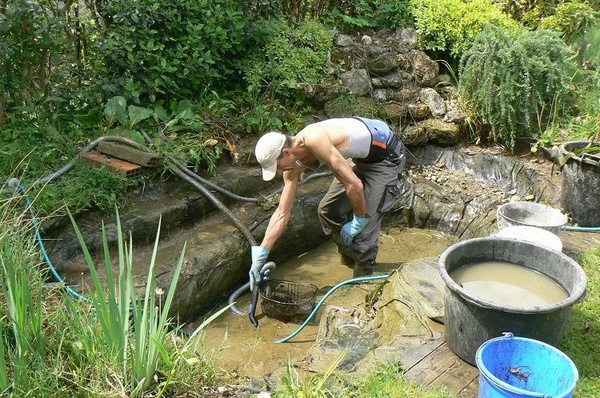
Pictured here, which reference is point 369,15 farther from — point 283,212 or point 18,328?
point 18,328

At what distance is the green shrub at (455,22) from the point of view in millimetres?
7090

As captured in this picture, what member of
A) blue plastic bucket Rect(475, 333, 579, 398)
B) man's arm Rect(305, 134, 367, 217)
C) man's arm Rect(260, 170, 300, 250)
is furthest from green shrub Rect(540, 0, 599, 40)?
blue plastic bucket Rect(475, 333, 579, 398)

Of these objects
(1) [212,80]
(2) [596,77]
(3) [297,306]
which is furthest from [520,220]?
(1) [212,80]

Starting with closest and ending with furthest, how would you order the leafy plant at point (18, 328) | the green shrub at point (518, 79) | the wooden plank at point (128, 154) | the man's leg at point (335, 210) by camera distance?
the leafy plant at point (18, 328) < the man's leg at point (335, 210) < the wooden plank at point (128, 154) < the green shrub at point (518, 79)

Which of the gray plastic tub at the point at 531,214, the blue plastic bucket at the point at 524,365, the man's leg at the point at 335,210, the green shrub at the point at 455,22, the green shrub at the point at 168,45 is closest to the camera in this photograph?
the blue plastic bucket at the point at 524,365

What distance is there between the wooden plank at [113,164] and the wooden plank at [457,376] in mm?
3018

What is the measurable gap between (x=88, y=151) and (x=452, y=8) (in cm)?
472

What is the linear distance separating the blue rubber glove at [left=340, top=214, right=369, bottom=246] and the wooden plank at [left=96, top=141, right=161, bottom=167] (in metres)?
1.71

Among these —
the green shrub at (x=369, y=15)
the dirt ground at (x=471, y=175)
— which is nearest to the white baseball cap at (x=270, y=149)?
the dirt ground at (x=471, y=175)

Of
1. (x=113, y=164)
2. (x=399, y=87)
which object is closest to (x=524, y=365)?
(x=113, y=164)

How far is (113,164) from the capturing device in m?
4.82

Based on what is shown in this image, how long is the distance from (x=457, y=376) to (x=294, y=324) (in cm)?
162

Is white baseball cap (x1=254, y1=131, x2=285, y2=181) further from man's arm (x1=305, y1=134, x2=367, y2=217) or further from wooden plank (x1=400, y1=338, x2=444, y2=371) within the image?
wooden plank (x1=400, y1=338, x2=444, y2=371)

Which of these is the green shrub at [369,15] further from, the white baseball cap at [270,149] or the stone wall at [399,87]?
the white baseball cap at [270,149]
